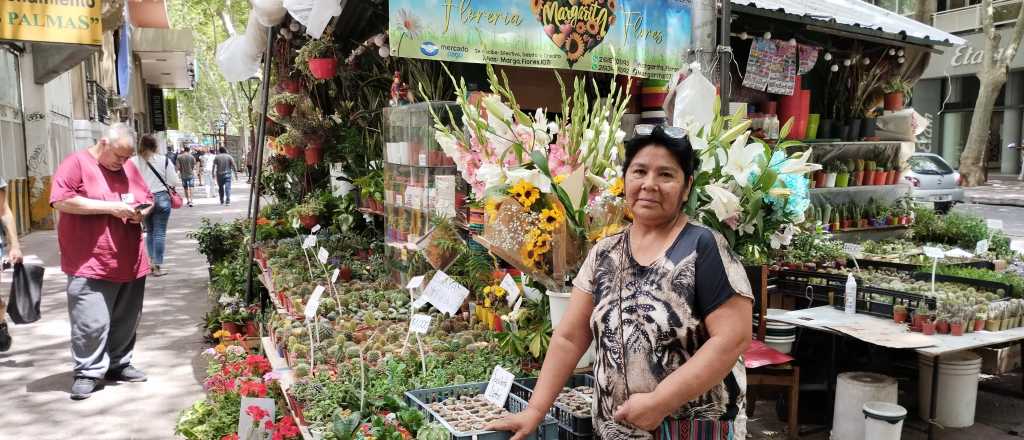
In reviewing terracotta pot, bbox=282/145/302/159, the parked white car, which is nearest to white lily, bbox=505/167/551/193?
terracotta pot, bbox=282/145/302/159

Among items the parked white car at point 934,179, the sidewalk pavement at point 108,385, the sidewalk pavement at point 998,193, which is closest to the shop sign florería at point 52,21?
the sidewalk pavement at point 108,385

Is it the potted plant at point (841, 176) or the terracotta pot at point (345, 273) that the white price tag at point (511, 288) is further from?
the potted plant at point (841, 176)

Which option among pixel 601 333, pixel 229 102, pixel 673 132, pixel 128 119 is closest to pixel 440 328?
pixel 601 333

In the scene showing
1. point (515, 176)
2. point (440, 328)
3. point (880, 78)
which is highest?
point (880, 78)

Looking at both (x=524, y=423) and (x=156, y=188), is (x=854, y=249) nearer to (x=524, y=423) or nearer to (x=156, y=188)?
(x=524, y=423)

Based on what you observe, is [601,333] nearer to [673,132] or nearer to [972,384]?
[673,132]

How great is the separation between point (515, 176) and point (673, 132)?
973mm

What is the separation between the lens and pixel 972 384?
15.4ft

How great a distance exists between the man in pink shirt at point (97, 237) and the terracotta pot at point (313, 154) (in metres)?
2.39

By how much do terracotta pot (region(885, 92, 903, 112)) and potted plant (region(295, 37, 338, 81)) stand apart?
7.27 m

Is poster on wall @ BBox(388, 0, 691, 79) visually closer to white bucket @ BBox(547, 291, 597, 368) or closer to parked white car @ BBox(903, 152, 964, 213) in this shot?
white bucket @ BBox(547, 291, 597, 368)

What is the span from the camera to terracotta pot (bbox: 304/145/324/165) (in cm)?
761

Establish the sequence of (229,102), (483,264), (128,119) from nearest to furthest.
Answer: (483,264)
(128,119)
(229,102)

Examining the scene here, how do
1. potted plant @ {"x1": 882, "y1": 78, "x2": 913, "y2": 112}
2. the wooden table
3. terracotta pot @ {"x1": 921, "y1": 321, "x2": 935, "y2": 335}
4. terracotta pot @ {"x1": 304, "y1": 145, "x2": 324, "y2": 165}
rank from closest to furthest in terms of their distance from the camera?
the wooden table
terracotta pot @ {"x1": 921, "y1": 321, "x2": 935, "y2": 335}
terracotta pot @ {"x1": 304, "y1": 145, "x2": 324, "y2": 165}
potted plant @ {"x1": 882, "y1": 78, "x2": 913, "y2": 112}
